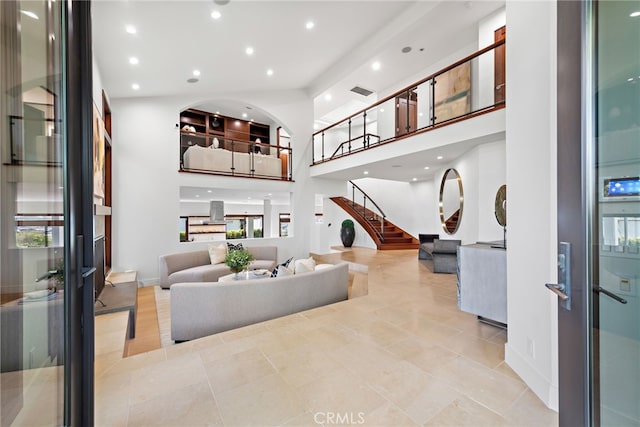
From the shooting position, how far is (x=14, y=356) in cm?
86

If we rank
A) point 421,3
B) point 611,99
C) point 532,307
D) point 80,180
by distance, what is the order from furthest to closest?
point 421,3
point 532,307
point 80,180
point 611,99

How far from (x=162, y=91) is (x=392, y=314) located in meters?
6.89

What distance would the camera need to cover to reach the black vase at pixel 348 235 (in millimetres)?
10953

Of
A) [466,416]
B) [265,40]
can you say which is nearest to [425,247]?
[466,416]

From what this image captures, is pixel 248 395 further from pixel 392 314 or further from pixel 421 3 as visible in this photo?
pixel 421 3

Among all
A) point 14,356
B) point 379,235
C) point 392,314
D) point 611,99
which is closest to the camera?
point 14,356

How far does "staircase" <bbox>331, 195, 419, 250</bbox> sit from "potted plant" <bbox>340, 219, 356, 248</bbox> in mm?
446

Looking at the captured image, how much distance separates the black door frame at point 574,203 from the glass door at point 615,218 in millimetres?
34

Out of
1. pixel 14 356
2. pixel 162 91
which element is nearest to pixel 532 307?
pixel 14 356

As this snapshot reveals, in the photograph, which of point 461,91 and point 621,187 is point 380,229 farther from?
point 621,187

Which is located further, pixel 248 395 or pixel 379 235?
pixel 379 235

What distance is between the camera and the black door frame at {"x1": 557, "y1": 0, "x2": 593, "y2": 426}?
3.66 feet

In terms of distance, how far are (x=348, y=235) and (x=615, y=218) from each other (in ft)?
32.4

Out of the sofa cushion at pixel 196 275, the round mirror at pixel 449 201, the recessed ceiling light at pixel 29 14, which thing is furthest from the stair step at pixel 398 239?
the recessed ceiling light at pixel 29 14
